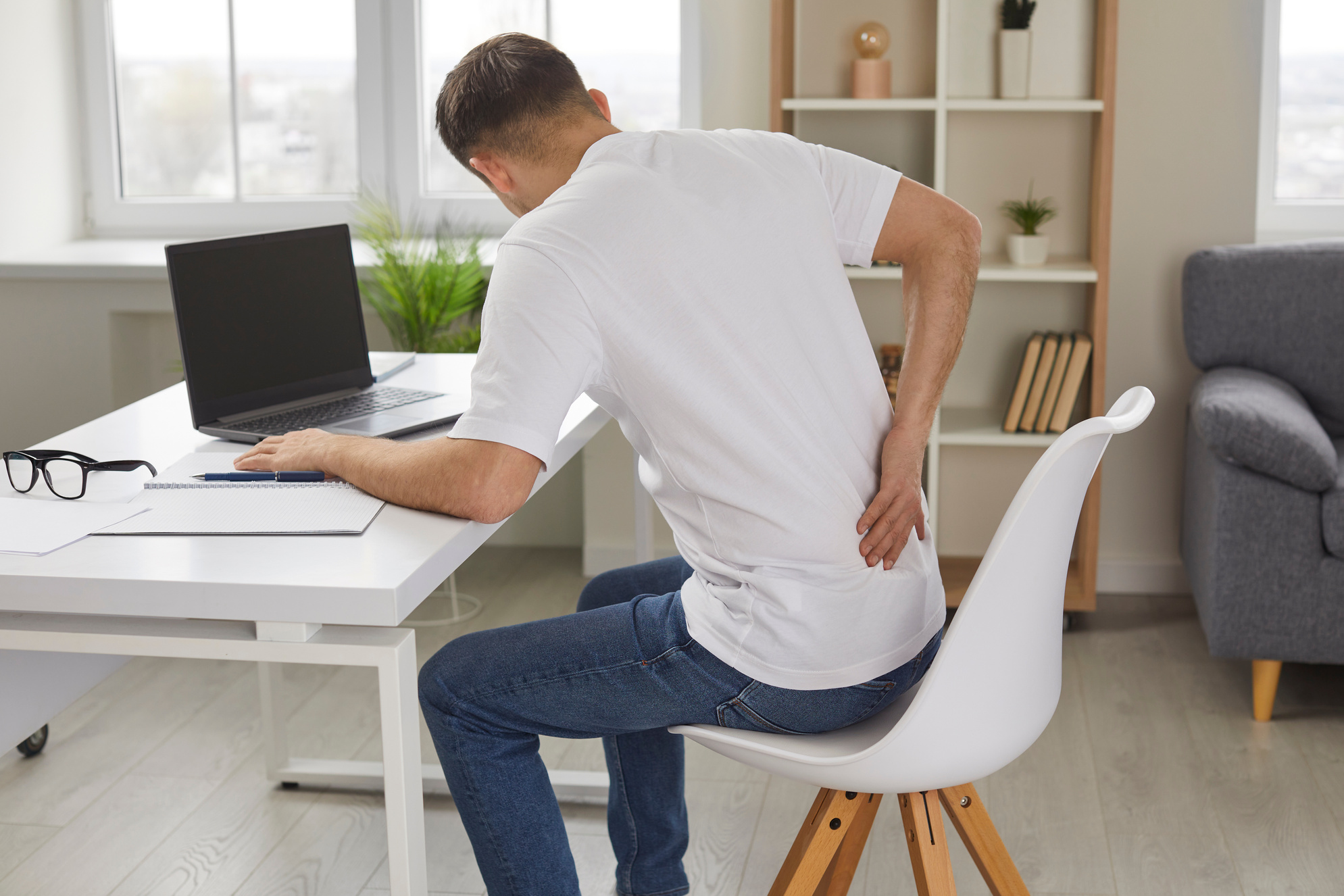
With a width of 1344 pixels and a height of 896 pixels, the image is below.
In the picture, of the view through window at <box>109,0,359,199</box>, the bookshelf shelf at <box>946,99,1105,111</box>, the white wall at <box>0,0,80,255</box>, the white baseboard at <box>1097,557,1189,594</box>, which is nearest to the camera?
the bookshelf shelf at <box>946,99,1105,111</box>

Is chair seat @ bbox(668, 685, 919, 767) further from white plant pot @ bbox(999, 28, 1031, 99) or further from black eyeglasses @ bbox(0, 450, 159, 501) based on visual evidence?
white plant pot @ bbox(999, 28, 1031, 99)

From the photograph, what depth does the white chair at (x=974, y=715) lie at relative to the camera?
1182mm

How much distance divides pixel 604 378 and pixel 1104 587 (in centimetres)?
226

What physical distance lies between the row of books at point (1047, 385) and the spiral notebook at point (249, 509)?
75.5 inches

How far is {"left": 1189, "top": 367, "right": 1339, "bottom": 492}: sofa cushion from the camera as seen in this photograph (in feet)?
7.42

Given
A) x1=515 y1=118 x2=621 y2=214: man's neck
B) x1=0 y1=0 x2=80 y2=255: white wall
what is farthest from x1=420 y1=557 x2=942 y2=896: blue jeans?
x1=0 y1=0 x2=80 y2=255: white wall

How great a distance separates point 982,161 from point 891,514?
196cm

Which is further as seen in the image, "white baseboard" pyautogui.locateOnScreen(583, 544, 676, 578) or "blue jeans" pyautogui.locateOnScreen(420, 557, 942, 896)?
"white baseboard" pyautogui.locateOnScreen(583, 544, 676, 578)

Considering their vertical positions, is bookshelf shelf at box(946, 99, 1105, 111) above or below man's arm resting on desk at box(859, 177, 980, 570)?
above

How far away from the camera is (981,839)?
136cm

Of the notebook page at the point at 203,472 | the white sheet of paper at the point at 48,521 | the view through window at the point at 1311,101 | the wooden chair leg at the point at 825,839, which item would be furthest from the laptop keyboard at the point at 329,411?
the view through window at the point at 1311,101

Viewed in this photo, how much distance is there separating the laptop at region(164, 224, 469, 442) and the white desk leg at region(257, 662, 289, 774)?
1.89ft

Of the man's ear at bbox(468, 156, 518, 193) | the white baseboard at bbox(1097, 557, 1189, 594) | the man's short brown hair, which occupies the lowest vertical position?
the white baseboard at bbox(1097, 557, 1189, 594)

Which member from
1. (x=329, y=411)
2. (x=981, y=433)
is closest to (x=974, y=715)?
(x=329, y=411)
